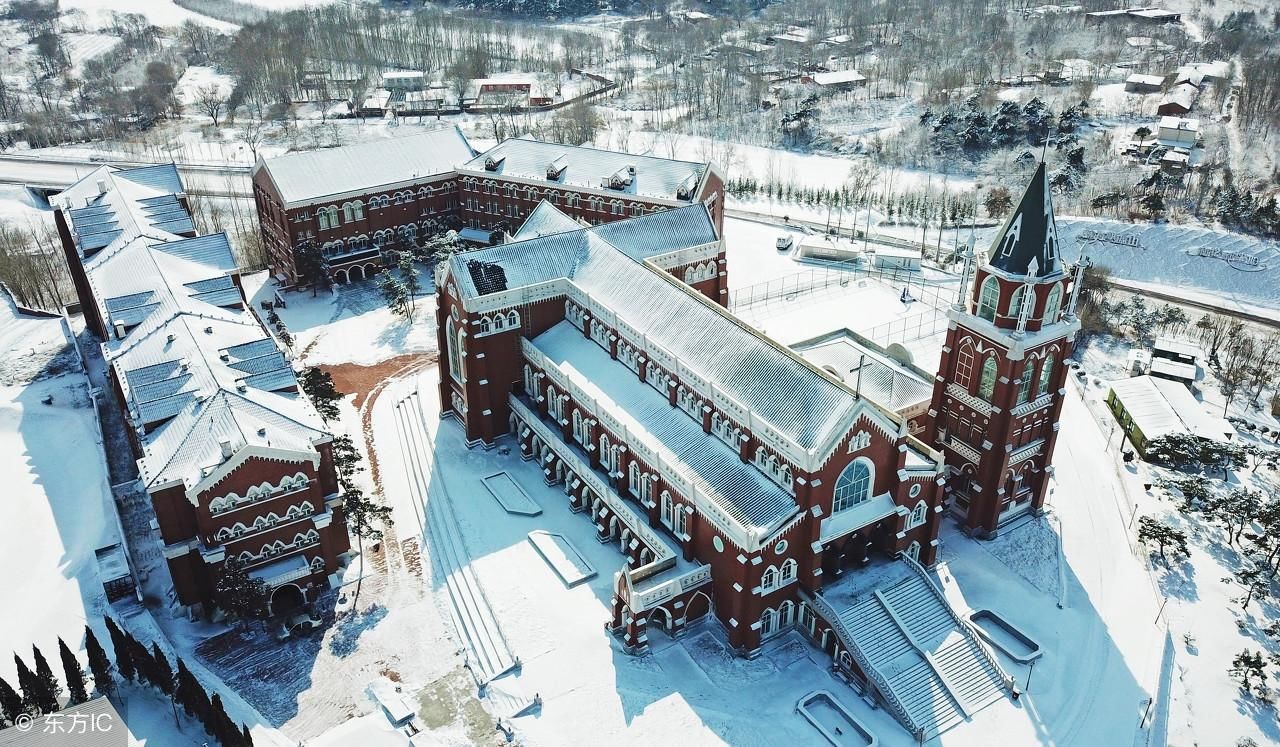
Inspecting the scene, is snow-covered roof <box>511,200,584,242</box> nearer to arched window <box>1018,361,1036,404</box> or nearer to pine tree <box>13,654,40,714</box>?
arched window <box>1018,361,1036,404</box>

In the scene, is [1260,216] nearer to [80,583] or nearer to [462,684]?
[462,684]

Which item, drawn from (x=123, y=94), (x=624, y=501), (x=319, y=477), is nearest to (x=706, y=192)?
(x=624, y=501)

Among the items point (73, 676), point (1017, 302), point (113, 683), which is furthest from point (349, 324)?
point (1017, 302)

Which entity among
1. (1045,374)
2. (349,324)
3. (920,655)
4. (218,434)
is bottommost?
(920,655)

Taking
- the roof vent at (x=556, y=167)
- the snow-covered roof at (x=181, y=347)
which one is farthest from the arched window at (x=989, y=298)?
the roof vent at (x=556, y=167)

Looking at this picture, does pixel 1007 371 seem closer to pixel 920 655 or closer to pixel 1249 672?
pixel 920 655

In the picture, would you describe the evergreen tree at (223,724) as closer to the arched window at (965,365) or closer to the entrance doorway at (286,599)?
the entrance doorway at (286,599)
